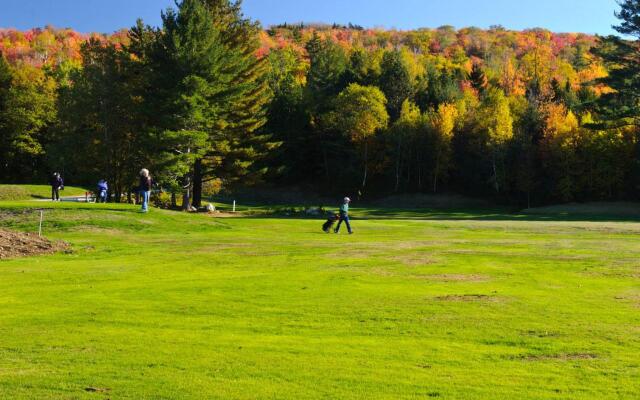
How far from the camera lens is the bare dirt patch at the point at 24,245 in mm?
19428

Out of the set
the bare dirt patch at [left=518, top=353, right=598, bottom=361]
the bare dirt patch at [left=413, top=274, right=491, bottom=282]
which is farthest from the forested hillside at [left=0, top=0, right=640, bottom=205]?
the bare dirt patch at [left=518, top=353, right=598, bottom=361]

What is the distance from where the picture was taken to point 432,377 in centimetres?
774

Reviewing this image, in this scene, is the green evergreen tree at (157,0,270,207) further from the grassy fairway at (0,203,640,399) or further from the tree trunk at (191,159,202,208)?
the grassy fairway at (0,203,640,399)

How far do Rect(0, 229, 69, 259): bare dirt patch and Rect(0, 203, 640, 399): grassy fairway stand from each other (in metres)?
1.41

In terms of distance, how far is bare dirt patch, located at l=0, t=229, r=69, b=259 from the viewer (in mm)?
19428

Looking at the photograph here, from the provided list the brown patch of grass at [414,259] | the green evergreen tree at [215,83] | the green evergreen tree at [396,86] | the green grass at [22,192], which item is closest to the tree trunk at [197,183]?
the green evergreen tree at [215,83]

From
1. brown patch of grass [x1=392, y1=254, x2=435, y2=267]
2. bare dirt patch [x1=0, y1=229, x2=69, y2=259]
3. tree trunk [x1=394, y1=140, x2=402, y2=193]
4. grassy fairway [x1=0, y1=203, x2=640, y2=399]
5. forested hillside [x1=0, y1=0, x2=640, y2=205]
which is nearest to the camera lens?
grassy fairway [x1=0, y1=203, x2=640, y2=399]

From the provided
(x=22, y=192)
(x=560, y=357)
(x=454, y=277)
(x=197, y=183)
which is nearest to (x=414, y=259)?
(x=454, y=277)

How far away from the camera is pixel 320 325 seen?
Answer: 10.5m

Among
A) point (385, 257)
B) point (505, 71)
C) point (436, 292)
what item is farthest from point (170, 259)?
point (505, 71)

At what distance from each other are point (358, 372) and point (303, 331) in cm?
235

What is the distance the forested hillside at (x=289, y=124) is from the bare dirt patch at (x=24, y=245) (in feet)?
79.3

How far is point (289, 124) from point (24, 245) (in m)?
79.4

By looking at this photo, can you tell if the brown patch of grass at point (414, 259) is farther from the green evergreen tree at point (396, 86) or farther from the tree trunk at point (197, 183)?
the green evergreen tree at point (396, 86)
